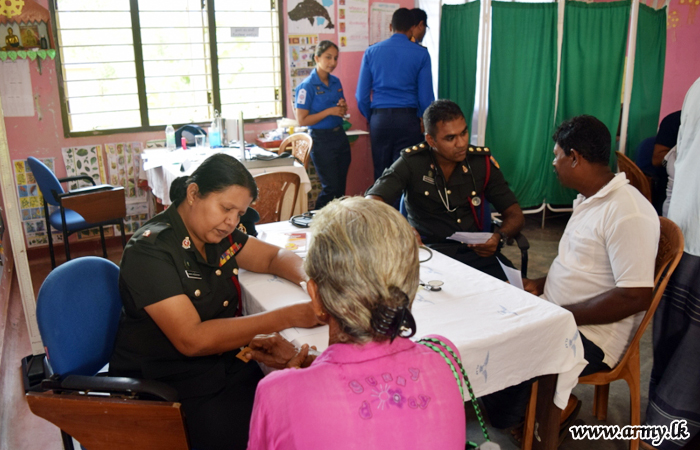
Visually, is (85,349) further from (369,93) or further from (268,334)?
(369,93)

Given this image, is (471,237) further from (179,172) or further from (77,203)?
(77,203)

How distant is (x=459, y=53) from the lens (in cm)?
462

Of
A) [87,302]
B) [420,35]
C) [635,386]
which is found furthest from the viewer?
[420,35]

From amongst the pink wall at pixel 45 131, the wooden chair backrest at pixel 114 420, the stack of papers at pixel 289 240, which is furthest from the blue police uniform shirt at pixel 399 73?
the wooden chair backrest at pixel 114 420

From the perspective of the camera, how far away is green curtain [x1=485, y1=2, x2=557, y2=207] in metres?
4.33

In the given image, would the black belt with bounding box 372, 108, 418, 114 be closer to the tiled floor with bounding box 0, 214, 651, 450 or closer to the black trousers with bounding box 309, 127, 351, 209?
the black trousers with bounding box 309, 127, 351, 209

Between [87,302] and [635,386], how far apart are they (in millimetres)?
1800

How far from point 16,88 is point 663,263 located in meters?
4.52

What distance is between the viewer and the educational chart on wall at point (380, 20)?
5.34m

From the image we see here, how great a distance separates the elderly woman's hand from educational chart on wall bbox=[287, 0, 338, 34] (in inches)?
167

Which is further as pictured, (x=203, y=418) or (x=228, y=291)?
(x=228, y=291)

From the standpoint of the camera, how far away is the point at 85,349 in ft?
5.11

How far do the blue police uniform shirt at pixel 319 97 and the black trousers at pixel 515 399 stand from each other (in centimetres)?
308

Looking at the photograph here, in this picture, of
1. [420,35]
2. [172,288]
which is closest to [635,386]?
[172,288]
